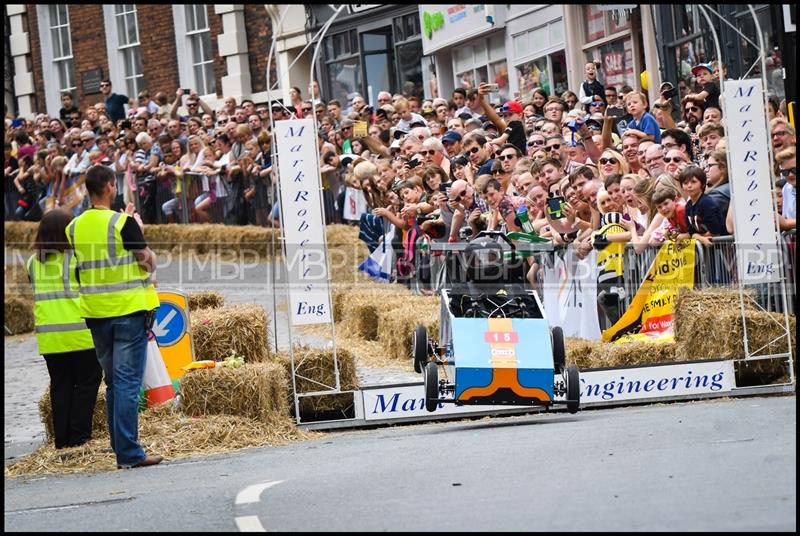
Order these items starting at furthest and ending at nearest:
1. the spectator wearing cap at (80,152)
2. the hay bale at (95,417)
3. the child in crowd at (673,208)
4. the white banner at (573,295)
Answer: the spectator wearing cap at (80,152) < the white banner at (573,295) < the child in crowd at (673,208) < the hay bale at (95,417)

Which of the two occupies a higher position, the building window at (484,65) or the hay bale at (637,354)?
the building window at (484,65)

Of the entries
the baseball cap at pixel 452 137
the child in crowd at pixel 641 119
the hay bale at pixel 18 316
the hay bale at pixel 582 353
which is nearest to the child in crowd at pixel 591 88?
the baseball cap at pixel 452 137

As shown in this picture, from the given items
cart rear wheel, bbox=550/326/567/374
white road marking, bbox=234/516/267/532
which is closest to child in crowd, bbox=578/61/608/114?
cart rear wheel, bbox=550/326/567/374

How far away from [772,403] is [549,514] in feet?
18.3

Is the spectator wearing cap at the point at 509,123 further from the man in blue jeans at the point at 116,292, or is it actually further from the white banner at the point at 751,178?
the man in blue jeans at the point at 116,292

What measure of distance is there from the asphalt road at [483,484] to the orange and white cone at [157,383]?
1342 millimetres

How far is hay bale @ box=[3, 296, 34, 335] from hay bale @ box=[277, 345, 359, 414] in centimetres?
1389

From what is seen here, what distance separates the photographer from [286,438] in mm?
Result: 13531

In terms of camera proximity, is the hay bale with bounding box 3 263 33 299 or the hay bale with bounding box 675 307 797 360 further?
the hay bale with bounding box 3 263 33 299

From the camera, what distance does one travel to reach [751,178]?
1409cm

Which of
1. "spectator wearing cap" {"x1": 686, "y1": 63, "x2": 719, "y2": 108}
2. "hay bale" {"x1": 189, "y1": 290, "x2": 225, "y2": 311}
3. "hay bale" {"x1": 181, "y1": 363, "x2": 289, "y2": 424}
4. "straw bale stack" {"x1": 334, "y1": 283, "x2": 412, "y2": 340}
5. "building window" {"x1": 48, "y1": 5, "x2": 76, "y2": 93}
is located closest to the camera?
"hay bale" {"x1": 181, "y1": 363, "x2": 289, "y2": 424}

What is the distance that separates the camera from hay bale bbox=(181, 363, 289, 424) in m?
13.4

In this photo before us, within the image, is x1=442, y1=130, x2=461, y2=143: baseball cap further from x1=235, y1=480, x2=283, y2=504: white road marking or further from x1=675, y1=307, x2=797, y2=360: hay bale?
x1=235, y1=480, x2=283, y2=504: white road marking

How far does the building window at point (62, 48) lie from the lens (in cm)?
4891
